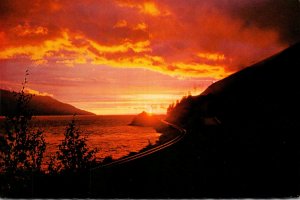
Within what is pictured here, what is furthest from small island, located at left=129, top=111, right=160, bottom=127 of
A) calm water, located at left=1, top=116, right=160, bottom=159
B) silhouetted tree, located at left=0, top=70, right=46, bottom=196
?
silhouetted tree, located at left=0, top=70, right=46, bottom=196

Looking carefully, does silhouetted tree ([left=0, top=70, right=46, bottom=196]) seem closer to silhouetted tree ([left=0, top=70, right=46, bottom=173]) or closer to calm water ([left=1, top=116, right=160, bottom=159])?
silhouetted tree ([left=0, top=70, right=46, bottom=173])

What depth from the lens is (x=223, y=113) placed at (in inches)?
1212

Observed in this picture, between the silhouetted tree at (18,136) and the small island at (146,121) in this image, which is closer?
the silhouetted tree at (18,136)

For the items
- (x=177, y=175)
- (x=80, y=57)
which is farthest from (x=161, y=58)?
(x=177, y=175)

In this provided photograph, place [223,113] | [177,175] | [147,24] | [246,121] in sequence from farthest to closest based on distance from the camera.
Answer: [223,113]
[246,121]
[147,24]
[177,175]

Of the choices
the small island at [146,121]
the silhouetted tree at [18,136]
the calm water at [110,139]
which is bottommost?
the calm water at [110,139]

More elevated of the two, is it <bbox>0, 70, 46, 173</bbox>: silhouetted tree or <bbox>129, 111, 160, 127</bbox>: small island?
<bbox>0, 70, 46, 173</bbox>: silhouetted tree

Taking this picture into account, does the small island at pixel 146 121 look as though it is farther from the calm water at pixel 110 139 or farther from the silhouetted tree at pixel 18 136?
the silhouetted tree at pixel 18 136

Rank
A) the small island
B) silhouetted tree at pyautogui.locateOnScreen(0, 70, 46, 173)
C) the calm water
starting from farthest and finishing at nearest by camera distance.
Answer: the small island → the calm water → silhouetted tree at pyautogui.locateOnScreen(0, 70, 46, 173)

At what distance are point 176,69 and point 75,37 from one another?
3707mm

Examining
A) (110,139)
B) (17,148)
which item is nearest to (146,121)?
(110,139)

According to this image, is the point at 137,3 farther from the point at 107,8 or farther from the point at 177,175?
the point at 177,175

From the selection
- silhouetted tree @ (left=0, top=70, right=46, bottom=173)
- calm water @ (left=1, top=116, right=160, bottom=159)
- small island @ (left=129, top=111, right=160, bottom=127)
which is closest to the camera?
silhouetted tree @ (left=0, top=70, right=46, bottom=173)

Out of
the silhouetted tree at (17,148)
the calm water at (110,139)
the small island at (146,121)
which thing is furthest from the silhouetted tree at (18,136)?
the small island at (146,121)
